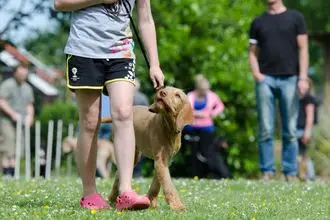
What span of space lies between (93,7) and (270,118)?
5309 mm

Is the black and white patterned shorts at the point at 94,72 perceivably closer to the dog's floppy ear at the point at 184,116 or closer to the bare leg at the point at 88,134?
the bare leg at the point at 88,134

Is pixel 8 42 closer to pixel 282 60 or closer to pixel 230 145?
pixel 282 60

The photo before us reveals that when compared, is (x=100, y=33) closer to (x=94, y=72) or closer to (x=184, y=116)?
(x=94, y=72)

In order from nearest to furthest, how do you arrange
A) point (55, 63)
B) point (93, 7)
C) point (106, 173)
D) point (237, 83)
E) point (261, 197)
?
point (93, 7), point (261, 197), point (106, 173), point (237, 83), point (55, 63)

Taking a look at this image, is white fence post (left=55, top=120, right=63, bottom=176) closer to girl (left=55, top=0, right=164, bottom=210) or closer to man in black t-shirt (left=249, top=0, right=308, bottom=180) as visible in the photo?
man in black t-shirt (left=249, top=0, right=308, bottom=180)

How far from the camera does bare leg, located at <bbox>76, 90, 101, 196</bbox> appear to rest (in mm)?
7227

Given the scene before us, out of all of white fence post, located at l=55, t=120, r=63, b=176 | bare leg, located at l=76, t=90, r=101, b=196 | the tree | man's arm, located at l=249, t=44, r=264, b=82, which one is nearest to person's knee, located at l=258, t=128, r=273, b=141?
man's arm, located at l=249, t=44, r=264, b=82

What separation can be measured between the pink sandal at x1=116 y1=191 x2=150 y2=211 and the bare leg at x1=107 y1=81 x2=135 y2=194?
0.10 metres

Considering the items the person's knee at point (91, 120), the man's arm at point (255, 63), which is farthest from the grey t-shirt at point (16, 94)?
the person's knee at point (91, 120)

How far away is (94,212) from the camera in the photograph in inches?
264

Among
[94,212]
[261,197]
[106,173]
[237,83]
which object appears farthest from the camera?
[237,83]

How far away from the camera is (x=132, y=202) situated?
689 centimetres

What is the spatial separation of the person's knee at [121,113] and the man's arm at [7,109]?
9.82 metres

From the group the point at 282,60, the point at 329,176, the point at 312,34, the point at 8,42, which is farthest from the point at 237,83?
the point at 312,34
